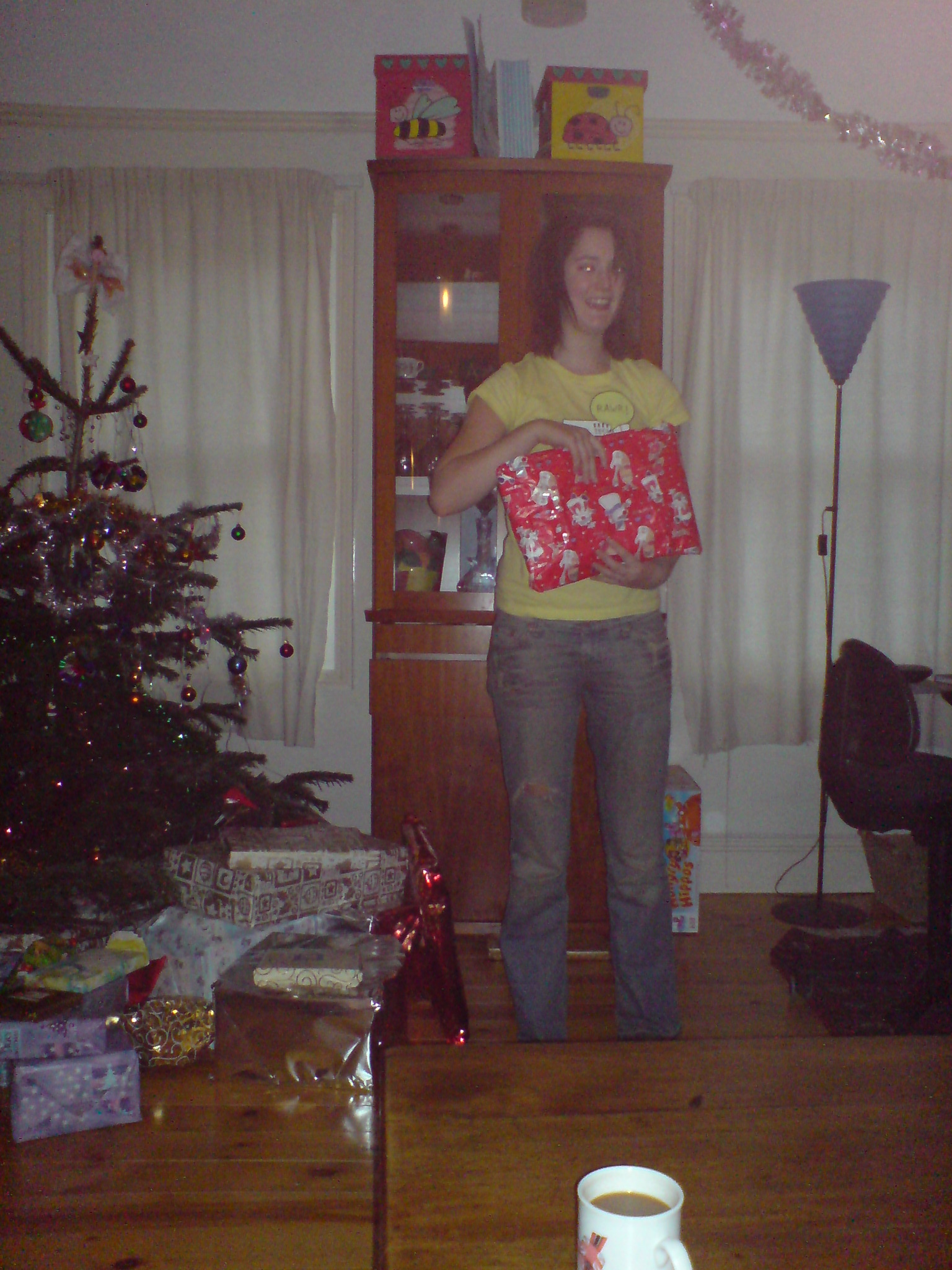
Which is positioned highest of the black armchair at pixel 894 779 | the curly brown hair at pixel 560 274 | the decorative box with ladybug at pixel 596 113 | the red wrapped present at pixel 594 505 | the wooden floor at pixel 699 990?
the decorative box with ladybug at pixel 596 113

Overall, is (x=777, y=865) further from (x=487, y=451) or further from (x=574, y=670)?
(x=487, y=451)

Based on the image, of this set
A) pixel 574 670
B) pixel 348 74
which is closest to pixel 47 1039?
pixel 574 670

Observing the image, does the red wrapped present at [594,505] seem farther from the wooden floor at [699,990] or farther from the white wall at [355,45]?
the white wall at [355,45]

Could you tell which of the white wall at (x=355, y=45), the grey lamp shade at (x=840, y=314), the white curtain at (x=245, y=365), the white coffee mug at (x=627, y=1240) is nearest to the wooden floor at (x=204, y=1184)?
the white coffee mug at (x=627, y=1240)

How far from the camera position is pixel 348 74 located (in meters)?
2.88

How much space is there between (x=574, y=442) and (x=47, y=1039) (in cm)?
135

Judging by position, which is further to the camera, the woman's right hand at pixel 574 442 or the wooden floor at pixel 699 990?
the wooden floor at pixel 699 990

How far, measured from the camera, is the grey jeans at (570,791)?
1.66 m

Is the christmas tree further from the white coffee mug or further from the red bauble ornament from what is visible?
the white coffee mug

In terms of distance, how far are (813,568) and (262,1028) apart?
6.57 ft

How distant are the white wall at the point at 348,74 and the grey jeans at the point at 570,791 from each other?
1470mm

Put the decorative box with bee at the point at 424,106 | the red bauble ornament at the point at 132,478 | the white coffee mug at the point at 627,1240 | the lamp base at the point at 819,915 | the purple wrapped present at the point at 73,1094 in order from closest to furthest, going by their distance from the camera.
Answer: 1. the white coffee mug at the point at 627,1240
2. the purple wrapped present at the point at 73,1094
3. the red bauble ornament at the point at 132,478
4. the decorative box with bee at the point at 424,106
5. the lamp base at the point at 819,915

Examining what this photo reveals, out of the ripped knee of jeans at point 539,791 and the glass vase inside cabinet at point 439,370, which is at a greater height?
the glass vase inside cabinet at point 439,370

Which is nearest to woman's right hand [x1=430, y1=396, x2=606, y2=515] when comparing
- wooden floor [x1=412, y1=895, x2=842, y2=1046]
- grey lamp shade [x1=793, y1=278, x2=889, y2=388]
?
wooden floor [x1=412, y1=895, x2=842, y2=1046]
